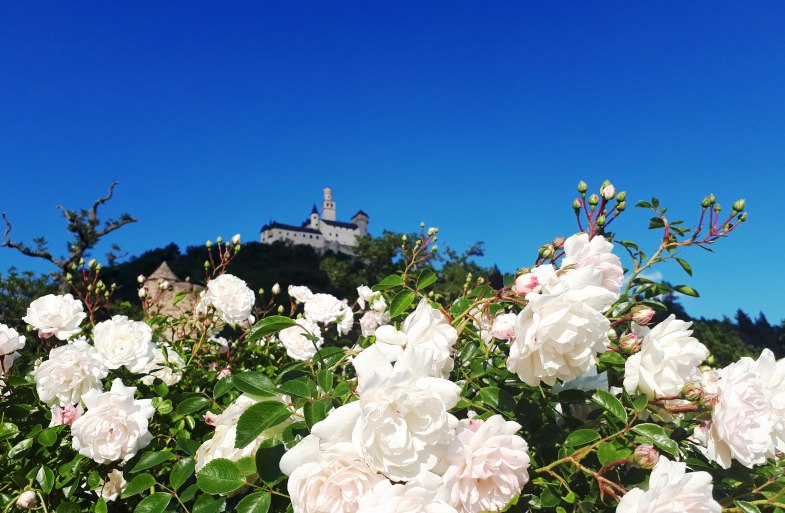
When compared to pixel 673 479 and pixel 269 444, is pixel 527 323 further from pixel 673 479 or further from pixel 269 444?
pixel 269 444

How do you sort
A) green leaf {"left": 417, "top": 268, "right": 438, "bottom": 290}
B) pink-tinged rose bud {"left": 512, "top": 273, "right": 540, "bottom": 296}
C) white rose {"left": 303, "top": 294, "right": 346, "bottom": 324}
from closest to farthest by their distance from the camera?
pink-tinged rose bud {"left": 512, "top": 273, "right": 540, "bottom": 296}
green leaf {"left": 417, "top": 268, "right": 438, "bottom": 290}
white rose {"left": 303, "top": 294, "right": 346, "bottom": 324}

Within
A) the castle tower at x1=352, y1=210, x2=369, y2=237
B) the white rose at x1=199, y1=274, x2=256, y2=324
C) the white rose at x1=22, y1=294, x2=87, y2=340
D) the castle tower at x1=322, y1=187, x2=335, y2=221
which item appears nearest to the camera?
the white rose at x1=22, y1=294, x2=87, y2=340

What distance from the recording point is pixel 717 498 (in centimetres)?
123

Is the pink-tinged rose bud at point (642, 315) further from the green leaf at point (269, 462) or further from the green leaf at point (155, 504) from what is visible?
the green leaf at point (155, 504)

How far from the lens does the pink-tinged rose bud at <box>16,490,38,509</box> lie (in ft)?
4.59

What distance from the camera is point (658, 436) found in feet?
3.30

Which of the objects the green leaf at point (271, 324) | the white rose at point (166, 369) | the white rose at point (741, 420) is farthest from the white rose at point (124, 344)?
the white rose at point (741, 420)

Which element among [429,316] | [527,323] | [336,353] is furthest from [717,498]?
[336,353]

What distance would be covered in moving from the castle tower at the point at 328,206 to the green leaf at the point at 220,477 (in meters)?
68.8

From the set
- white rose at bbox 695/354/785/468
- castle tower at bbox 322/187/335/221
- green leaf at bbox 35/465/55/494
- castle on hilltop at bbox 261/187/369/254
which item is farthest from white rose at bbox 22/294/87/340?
castle tower at bbox 322/187/335/221

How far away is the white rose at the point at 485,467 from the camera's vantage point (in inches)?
34.2

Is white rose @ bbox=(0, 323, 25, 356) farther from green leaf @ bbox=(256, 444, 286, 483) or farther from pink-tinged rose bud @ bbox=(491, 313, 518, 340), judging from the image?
pink-tinged rose bud @ bbox=(491, 313, 518, 340)

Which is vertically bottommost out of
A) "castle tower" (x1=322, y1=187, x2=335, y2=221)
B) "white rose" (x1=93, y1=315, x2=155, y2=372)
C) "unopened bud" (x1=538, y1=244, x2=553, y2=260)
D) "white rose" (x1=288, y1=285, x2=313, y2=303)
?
"unopened bud" (x1=538, y1=244, x2=553, y2=260)

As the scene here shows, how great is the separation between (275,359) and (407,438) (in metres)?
1.80
